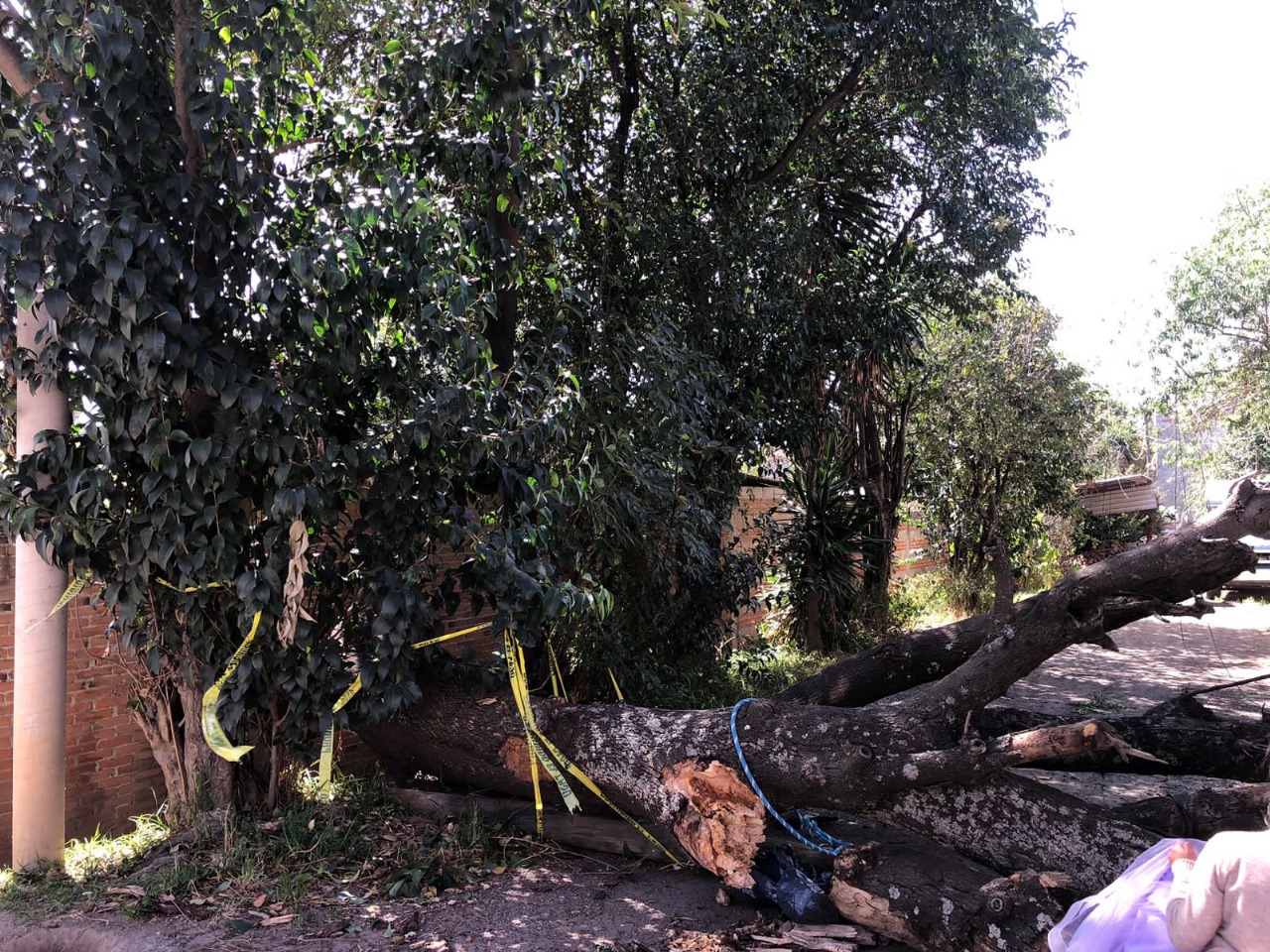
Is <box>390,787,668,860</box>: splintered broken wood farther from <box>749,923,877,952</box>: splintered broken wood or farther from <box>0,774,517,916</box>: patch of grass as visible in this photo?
<box>749,923,877,952</box>: splintered broken wood

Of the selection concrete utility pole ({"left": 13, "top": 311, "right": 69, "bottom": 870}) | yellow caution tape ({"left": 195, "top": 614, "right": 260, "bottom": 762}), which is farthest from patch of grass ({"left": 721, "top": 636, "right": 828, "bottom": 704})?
concrete utility pole ({"left": 13, "top": 311, "right": 69, "bottom": 870})

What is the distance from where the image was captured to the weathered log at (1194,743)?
4.51 meters

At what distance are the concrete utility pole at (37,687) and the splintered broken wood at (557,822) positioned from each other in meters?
1.67

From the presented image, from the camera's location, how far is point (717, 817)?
4184 mm

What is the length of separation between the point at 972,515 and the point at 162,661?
1397 cm

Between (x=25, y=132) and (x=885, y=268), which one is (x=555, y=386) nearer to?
(x=25, y=132)

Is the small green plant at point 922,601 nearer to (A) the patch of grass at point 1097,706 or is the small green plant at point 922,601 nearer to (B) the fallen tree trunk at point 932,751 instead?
(A) the patch of grass at point 1097,706

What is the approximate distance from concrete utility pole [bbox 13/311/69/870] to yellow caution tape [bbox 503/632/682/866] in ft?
6.98

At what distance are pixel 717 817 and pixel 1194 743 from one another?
234 cm

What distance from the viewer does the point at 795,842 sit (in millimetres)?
4387

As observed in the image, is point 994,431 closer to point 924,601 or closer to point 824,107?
point 924,601

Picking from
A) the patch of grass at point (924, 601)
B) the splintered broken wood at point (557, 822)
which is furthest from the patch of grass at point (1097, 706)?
the splintered broken wood at point (557, 822)

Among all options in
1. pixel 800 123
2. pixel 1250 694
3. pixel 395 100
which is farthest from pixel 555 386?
pixel 1250 694

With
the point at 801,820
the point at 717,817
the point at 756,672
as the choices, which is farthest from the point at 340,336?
the point at 756,672
